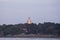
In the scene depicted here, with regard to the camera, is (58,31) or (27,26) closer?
(58,31)

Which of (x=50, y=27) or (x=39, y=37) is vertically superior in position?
(x=50, y=27)

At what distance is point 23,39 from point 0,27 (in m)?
6.18

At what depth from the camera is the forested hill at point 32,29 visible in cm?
4020

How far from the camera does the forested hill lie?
132 feet

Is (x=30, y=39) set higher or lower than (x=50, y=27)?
lower

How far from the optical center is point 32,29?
46406 mm

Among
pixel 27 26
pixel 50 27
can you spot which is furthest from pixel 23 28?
pixel 50 27

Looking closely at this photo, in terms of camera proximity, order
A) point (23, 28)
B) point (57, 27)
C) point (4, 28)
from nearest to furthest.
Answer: point (57, 27)
point (4, 28)
point (23, 28)

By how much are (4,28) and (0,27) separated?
1.40 meters

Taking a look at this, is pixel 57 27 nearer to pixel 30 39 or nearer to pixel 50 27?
pixel 50 27

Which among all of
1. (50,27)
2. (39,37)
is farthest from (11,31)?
(50,27)

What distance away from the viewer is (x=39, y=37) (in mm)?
50531

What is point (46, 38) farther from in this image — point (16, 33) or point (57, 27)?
point (57, 27)

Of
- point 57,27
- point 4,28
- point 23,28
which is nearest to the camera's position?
point 57,27
